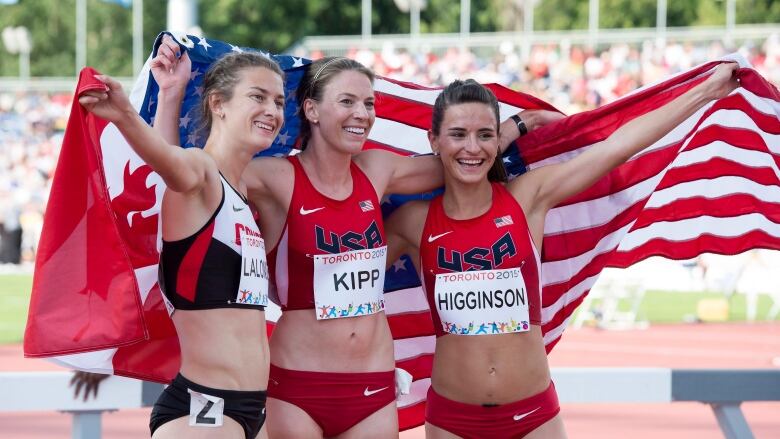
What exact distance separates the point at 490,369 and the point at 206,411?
1.16 m

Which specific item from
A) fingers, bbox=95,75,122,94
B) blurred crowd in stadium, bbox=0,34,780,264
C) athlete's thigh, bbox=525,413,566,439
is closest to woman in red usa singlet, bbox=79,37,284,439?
fingers, bbox=95,75,122,94

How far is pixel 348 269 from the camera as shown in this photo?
4191mm

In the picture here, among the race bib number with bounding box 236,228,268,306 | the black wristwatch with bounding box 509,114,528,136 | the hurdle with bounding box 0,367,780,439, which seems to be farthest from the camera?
the black wristwatch with bounding box 509,114,528,136

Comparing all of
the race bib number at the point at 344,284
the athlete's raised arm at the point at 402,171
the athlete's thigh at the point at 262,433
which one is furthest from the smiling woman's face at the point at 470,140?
the athlete's thigh at the point at 262,433

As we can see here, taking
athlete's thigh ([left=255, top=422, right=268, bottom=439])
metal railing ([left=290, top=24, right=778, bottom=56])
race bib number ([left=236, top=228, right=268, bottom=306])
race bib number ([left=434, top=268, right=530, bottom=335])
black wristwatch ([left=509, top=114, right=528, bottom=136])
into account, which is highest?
metal railing ([left=290, top=24, right=778, bottom=56])

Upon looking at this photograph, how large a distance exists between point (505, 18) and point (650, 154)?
38084mm

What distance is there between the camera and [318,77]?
4352mm

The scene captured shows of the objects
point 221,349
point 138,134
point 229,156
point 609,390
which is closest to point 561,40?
point 609,390

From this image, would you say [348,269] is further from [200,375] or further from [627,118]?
[627,118]

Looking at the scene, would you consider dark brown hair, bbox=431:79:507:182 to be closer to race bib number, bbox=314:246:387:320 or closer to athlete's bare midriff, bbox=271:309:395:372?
race bib number, bbox=314:246:387:320

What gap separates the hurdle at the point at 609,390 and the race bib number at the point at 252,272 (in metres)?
1.00

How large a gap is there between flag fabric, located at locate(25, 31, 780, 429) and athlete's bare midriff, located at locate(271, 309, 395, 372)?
51 cm

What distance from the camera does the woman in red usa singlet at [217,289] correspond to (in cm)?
365

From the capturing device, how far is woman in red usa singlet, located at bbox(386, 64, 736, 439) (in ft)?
14.1
